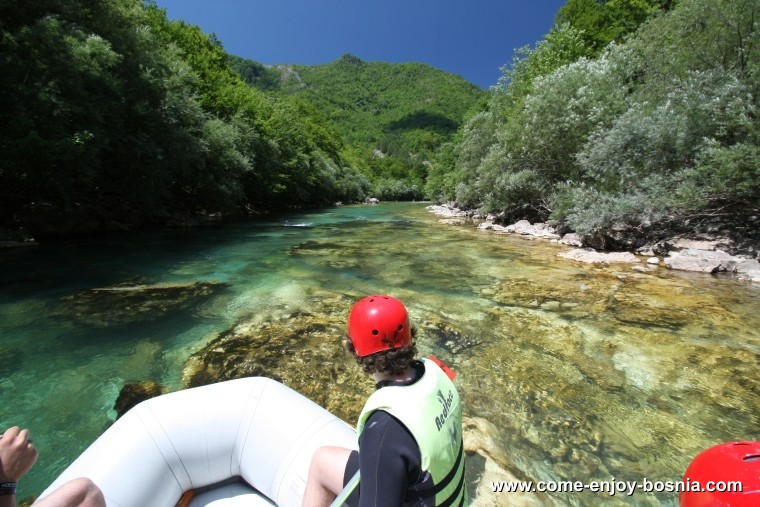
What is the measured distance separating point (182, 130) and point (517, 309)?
56.6 ft

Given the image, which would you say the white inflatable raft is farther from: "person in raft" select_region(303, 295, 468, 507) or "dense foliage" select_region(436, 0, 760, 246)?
"dense foliage" select_region(436, 0, 760, 246)

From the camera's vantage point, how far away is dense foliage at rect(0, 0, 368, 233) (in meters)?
10.5

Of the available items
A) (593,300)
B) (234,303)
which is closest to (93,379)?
(234,303)

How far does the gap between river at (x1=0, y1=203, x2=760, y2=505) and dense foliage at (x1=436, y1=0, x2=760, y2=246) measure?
266 centimetres

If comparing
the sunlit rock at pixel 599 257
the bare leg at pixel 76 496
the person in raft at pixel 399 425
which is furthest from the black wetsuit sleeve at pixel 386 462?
the sunlit rock at pixel 599 257

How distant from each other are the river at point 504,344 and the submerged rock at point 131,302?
66 millimetres

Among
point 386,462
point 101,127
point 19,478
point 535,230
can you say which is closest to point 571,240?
point 535,230

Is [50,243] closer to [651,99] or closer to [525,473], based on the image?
[525,473]

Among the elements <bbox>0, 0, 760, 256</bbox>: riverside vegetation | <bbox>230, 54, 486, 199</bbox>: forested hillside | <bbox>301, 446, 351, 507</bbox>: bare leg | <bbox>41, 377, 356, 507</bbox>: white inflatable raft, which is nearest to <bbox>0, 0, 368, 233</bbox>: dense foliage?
<bbox>0, 0, 760, 256</bbox>: riverside vegetation

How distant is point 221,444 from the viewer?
2723 millimetres

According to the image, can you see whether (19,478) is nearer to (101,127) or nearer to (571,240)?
(101,127)

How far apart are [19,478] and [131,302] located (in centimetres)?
656

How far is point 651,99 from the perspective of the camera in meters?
13.2

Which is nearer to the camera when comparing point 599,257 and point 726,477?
point 726,477
